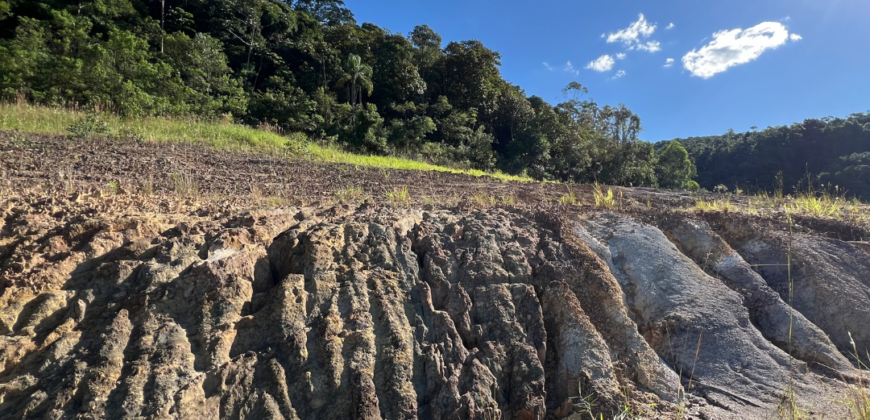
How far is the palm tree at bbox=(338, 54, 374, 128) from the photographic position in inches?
703

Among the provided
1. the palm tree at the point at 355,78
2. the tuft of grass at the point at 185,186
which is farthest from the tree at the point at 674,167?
the tuft of grass at the point at 185,186

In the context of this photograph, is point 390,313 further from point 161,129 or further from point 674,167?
point 674,167

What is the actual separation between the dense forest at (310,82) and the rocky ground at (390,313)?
314 inches

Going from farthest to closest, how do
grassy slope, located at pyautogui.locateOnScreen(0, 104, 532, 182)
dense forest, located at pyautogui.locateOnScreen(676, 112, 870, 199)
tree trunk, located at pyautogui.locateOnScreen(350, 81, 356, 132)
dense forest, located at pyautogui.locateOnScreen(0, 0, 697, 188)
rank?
dense forest, located at pyautogui.locateOnScreen(676, 112, 870, 199)
tree trunk, located at pyautogui.locateOnScreen(350, 81, 356, 132)
dense forest, located at pyautogui.locateOnScreen(0, 0, 697, 188)
grassy slope, located at pyautogui.locateOnScreen(0, 104, 532, 182)

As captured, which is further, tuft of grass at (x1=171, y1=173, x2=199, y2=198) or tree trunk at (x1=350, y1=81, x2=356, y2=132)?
tree trunk at (x1=350, y1=81, x2=356, y2=132)

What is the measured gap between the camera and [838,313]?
325cm

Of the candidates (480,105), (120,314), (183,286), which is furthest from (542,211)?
(480,105)

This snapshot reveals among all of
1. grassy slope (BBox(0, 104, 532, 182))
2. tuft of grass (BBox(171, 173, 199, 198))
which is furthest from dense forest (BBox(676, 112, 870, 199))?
tuft of grass (BBox(171, 173, 199, 198))

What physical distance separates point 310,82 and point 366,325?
1979 centimetres

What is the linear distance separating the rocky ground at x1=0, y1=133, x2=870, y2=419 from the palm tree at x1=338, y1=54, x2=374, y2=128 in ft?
49.3

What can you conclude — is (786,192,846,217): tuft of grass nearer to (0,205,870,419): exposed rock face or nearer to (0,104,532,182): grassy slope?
(0,205,870,419): exposed rock face

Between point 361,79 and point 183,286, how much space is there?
17554mm

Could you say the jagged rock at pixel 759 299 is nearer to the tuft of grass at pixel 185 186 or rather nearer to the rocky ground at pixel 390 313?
the rocky ground at pixel 390 313

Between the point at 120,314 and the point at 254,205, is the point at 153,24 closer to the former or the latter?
the point at 254,205
